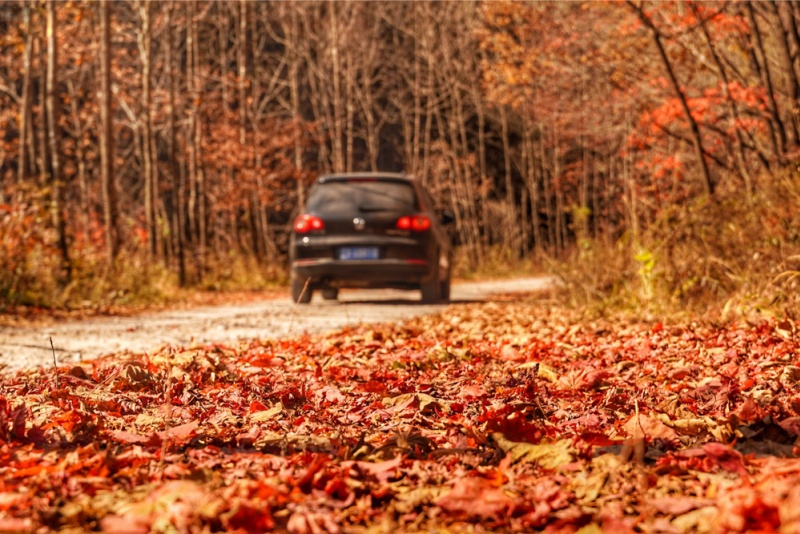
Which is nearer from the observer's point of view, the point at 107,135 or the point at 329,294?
the point at 329,294

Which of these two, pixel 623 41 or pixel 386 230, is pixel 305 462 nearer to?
pixel 386 230

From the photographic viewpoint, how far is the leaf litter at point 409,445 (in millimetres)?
2559

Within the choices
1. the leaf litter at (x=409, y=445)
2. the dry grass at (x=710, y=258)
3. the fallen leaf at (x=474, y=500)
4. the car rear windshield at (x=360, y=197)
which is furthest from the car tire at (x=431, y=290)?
the fallen leaf at (x=474, y=500)

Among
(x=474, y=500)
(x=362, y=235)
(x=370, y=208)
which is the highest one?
(x=370, y=208)

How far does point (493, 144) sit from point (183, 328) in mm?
33671

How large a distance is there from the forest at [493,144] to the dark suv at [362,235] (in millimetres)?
2222

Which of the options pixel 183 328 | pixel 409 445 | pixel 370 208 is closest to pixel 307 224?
pixel 370 208

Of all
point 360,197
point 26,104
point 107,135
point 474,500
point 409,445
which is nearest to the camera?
point 474,500

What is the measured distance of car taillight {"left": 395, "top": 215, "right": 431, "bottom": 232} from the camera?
43.8 feet

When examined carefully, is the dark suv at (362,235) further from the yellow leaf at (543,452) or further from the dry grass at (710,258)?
the yellow leaf at (543,452)

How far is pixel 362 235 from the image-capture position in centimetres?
1325

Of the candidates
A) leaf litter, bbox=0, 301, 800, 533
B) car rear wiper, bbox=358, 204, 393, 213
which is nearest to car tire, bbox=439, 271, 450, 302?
car rear wiper, bbox=358, 204, 393, 213

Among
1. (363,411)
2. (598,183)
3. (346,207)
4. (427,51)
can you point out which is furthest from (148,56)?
(598,183)

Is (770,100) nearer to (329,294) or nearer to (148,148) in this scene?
(329,294)
